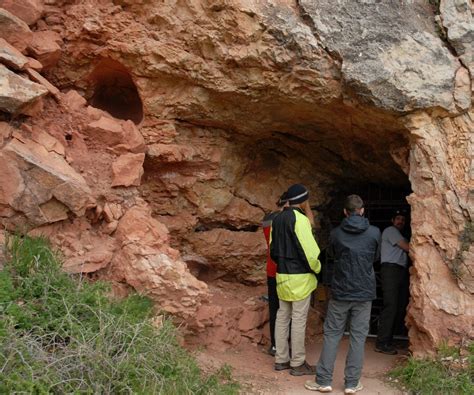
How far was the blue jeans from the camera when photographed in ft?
12.8

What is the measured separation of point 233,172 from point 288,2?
1739mm

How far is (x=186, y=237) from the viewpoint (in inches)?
206

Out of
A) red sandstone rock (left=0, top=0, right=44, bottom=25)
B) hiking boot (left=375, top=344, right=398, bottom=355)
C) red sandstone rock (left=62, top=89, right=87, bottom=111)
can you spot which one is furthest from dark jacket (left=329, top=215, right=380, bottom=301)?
red sandstone rock (left=0, top=0, right=44, bottom=25)

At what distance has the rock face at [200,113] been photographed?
4031mm

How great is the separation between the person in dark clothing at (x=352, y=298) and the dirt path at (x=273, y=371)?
187mm

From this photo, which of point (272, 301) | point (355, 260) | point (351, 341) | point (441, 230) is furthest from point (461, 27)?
point (272, 301)

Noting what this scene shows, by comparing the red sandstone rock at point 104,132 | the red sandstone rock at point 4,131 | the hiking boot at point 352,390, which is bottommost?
the hiking boot at point 352,390

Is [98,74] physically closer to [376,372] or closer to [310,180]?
[310,180]

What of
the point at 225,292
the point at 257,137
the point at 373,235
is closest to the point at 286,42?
the point at 257,137

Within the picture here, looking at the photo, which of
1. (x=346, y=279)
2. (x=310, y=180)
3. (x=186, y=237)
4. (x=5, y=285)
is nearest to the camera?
(x=5, y=285)

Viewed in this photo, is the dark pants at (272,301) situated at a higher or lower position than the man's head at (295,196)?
lower

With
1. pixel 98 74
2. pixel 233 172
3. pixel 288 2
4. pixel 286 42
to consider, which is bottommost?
pixel 233 172

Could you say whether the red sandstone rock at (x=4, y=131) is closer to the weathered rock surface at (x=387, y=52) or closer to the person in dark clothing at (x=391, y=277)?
the weathered rock surface at (x=387, y=52)

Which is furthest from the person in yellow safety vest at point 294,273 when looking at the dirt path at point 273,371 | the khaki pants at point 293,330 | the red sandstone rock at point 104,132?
the red sandstone rock at point 104,132
